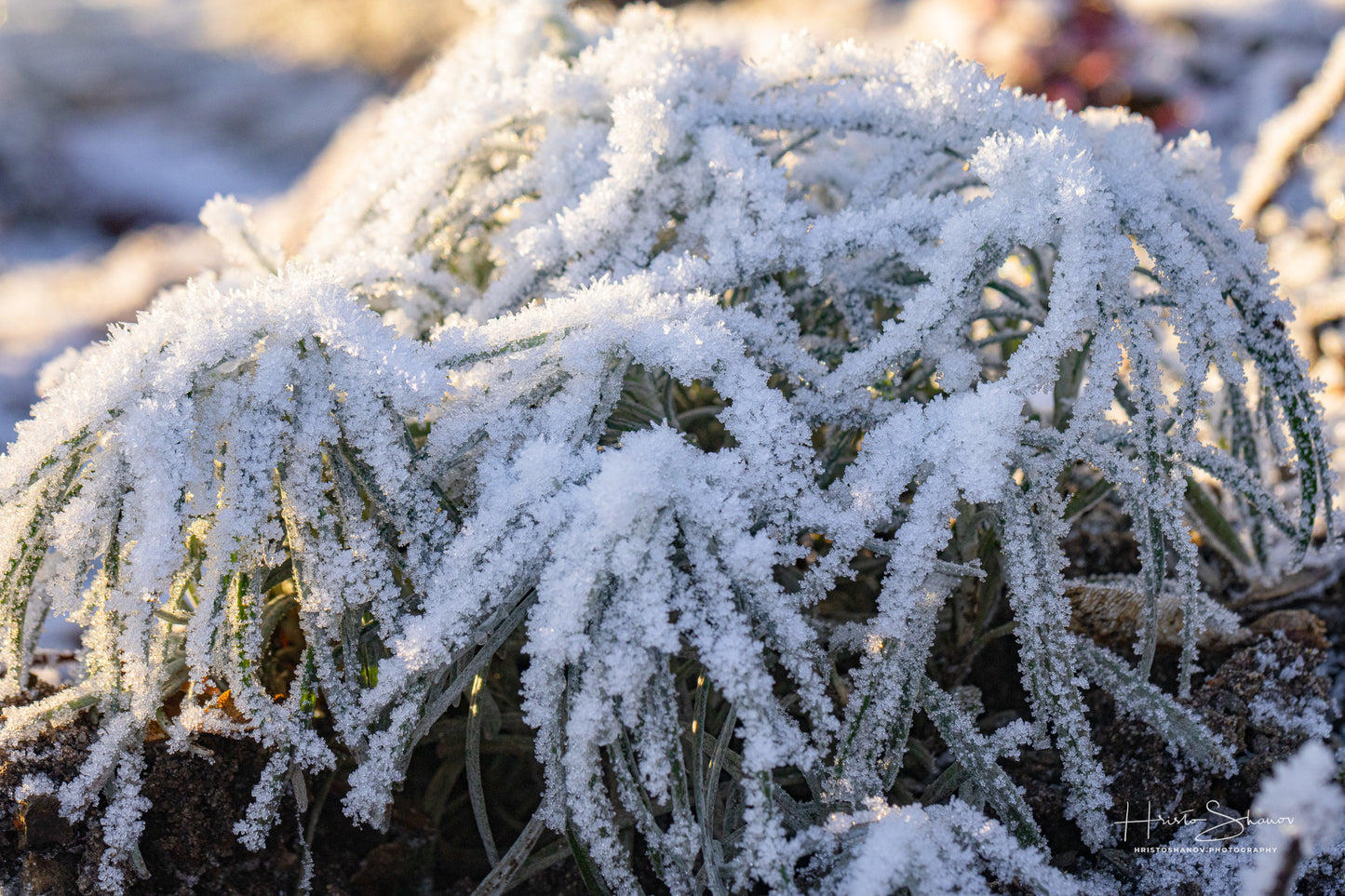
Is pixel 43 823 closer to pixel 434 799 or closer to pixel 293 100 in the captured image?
pixel 434 799

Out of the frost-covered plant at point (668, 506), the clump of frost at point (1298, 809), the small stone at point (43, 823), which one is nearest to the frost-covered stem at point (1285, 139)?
the frost-covered plant at point (668, 506)

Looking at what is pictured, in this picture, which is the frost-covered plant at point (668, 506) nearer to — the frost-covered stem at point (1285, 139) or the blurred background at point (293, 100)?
the blurred background at point (293, 100)

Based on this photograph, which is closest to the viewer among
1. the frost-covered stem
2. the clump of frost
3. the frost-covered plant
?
the clump of frost

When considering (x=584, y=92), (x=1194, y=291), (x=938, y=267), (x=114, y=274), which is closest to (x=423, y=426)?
(x=584, y=92)

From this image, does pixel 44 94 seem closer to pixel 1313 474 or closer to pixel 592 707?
pixel 592 707

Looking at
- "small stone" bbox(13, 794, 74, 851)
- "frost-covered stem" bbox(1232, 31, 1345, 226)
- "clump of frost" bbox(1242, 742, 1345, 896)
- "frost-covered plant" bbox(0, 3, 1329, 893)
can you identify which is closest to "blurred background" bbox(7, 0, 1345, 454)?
"frost-covered stem" bbox(1232, 31, 1345, 226)

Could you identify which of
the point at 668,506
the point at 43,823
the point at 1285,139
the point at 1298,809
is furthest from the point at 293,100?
the point at 1298,809

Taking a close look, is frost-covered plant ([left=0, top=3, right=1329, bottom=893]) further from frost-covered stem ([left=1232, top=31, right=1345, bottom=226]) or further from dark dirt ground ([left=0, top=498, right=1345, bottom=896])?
frost-covered stem ([left=1232, top=31, right=1345, bottom=226])
